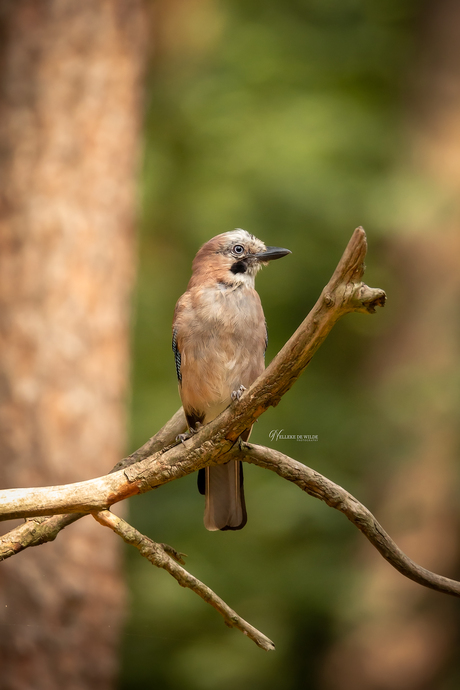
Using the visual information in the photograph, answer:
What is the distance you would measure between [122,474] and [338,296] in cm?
89

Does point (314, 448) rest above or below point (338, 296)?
below

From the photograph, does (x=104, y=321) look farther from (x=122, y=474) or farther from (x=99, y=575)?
(x=122, y=474)

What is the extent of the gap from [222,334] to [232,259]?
31 centimetres

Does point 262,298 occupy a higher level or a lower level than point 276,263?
lower

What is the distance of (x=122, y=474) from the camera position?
7.45ft

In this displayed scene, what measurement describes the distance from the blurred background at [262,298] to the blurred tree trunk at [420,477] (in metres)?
0.02

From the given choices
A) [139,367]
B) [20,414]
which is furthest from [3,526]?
[139,367]

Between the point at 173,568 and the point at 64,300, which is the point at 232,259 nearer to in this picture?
the point at 173,568

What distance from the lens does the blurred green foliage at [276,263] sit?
225 inches

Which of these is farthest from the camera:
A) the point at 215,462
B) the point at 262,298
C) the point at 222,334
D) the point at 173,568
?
the point at 262,298

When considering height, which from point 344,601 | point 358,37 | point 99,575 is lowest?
point 344,601

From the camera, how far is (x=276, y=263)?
5.90 metres

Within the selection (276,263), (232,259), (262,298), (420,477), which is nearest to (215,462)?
(232,259)

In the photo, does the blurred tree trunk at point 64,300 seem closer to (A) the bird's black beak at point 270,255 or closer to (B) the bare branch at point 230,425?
(A) the bird's black beak at point 270,255
